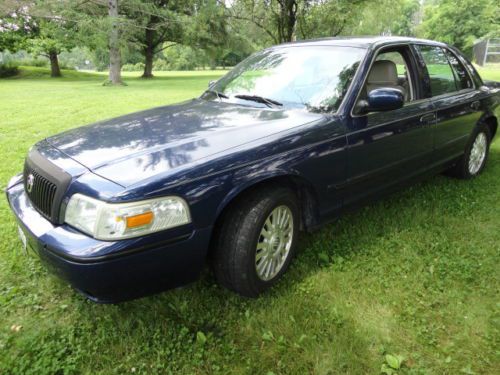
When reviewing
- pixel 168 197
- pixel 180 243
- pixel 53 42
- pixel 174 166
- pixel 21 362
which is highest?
pixel 53 42

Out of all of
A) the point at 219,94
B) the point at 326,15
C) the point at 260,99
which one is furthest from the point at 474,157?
the point at 326,15

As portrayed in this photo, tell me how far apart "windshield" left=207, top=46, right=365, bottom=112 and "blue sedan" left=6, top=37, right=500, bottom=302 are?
0.5 inches

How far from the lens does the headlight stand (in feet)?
6.04

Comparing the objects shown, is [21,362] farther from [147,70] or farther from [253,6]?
[147,70]

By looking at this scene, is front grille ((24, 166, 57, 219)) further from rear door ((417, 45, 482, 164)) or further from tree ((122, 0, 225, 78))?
tree ((122, 0, 225, 78))

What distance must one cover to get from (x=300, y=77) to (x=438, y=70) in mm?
1580

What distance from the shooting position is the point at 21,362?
1994 millimetres

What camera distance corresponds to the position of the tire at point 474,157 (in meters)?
4.23

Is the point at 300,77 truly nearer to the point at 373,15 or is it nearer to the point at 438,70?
the point at 438,70

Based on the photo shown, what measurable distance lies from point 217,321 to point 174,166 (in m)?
0.96

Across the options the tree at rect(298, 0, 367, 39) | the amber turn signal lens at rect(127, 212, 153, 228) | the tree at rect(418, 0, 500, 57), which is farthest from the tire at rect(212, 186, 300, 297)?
the tree at rect(418, 0, 500, 57)

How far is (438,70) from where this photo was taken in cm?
373

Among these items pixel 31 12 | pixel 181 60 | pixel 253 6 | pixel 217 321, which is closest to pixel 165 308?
pixel 217 321

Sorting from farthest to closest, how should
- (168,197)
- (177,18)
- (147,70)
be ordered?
(147,70) → (177,18) → (168,197)
